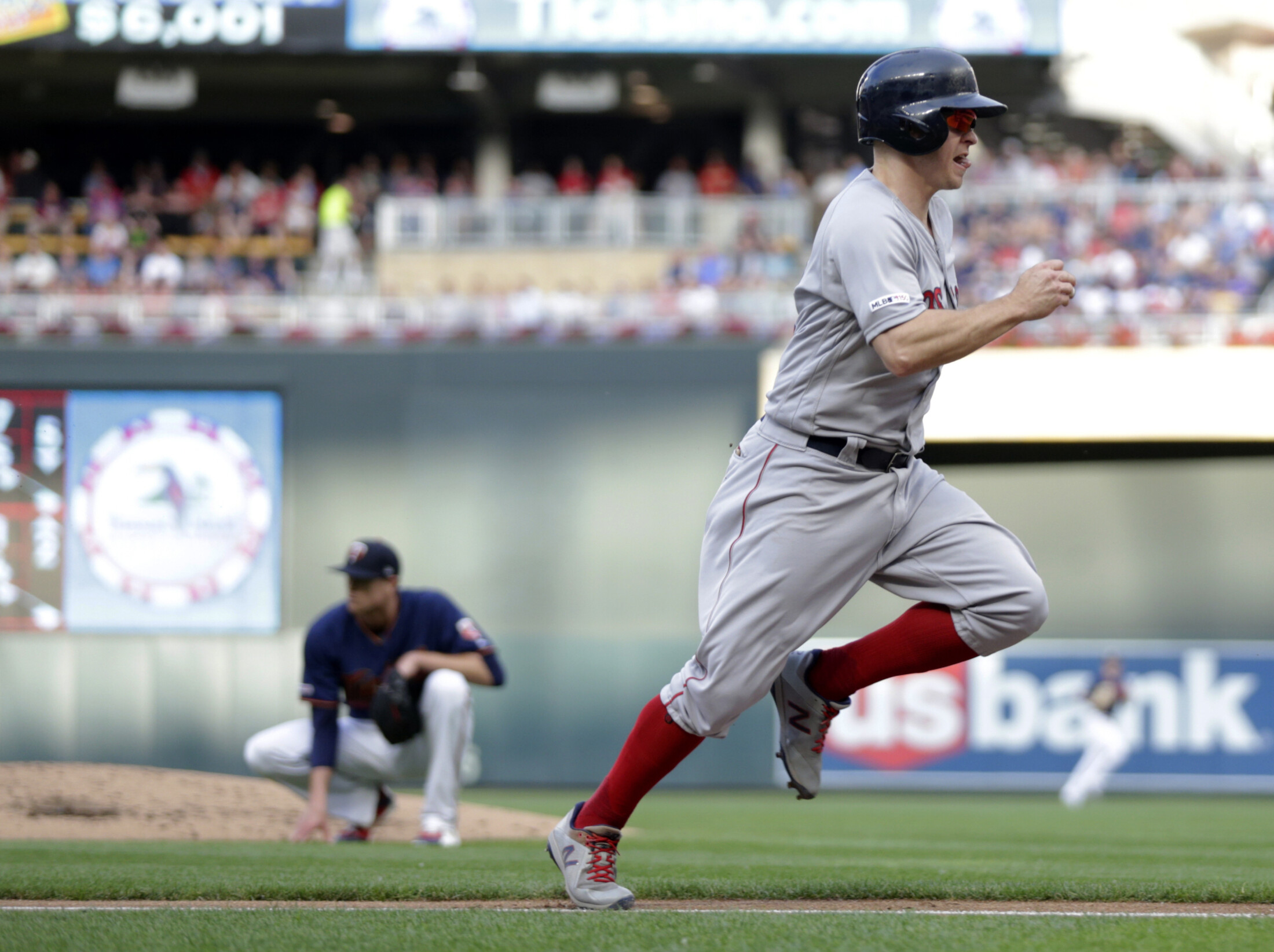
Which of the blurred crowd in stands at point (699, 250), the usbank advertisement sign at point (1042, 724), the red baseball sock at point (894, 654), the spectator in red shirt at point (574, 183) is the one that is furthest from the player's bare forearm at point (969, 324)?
the spectator in red shirt at point (574, 183)

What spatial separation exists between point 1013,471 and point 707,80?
252 inches

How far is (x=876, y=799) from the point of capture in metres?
12.3

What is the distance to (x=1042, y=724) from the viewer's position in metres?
12.8

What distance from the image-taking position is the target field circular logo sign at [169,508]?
1325cm

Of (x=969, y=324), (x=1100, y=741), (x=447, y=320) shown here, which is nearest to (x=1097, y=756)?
(x=1100, y=741)

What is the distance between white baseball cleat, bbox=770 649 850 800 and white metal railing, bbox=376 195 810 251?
11766 mm

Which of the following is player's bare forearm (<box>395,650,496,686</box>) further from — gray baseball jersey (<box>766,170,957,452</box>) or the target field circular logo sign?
the target field circular logo sign

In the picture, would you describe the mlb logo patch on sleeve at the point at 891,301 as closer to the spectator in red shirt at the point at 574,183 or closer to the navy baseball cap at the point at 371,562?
the navy baseball cap at the point at 371,562

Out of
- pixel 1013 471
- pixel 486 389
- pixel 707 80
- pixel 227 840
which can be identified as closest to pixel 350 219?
pixel 486 389

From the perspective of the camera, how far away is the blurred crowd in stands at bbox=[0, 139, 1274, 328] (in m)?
13.8

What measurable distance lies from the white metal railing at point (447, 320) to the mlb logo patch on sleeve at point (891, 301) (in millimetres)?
10437

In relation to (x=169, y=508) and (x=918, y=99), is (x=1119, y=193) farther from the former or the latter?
(x=918, y=99)

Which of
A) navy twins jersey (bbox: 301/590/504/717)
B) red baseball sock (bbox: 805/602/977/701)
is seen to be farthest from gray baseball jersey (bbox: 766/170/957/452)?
navy twins jersey (bbox: 301/590/504/717)

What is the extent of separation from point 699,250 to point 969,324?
12166 millimetres
